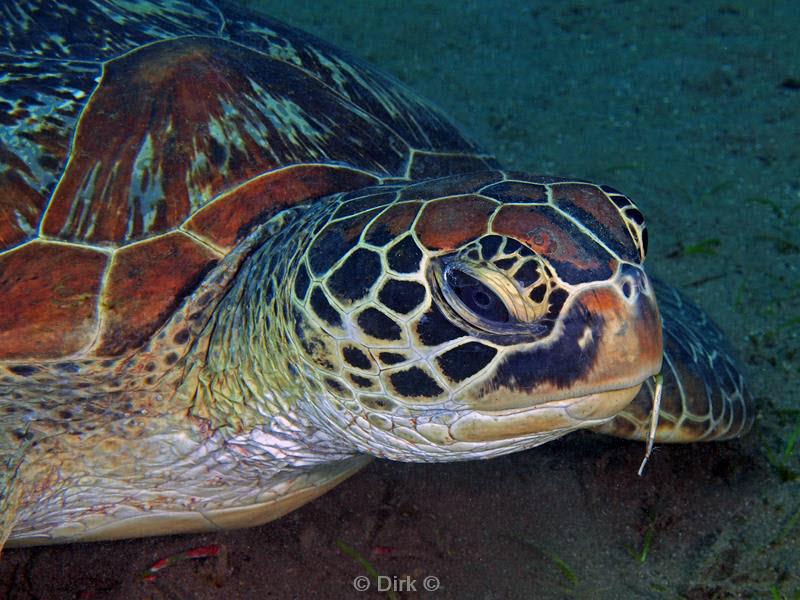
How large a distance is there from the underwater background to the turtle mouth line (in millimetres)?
817

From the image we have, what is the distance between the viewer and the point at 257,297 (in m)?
1.62

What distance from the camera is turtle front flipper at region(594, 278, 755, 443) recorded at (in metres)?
2.02

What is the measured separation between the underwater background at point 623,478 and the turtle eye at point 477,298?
1.04 metres

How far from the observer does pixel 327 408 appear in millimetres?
1477

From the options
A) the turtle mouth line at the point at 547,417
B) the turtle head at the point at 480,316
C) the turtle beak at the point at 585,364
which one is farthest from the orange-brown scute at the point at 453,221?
the turtle mouth line at the point at 547,417

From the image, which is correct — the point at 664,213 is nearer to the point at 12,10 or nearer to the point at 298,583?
the point at 298,583

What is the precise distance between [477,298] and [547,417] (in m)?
0.26

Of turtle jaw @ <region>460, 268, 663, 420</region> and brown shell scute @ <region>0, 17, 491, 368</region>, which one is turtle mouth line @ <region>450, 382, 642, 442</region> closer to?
turtle jaw @ <region>460, 268, 663, 420</region>

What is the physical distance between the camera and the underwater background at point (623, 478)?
6.27 ft

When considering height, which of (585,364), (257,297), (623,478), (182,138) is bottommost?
(623,478)

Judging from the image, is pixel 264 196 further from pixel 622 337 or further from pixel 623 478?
pixel 623 478

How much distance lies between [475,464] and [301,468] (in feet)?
2.16

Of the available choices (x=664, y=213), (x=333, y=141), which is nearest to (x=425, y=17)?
(x=664, y=213)

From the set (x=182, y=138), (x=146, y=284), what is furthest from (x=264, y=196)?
(x=146, y=284)
